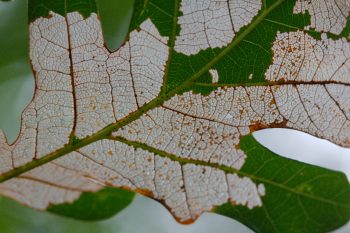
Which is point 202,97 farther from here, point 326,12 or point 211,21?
point 326,12

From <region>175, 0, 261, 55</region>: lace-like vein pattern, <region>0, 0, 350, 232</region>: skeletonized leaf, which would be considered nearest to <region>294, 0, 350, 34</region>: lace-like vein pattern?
<region>0, 0, 350, 232</region>: skeletonized leaf

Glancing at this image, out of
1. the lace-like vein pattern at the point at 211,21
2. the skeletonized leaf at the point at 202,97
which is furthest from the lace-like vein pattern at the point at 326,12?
the lace-like vein pattern at the point at 211,21

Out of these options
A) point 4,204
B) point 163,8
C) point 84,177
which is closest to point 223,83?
point 163,8

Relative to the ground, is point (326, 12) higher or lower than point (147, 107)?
higher

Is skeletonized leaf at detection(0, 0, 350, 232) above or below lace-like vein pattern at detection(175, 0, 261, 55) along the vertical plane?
below

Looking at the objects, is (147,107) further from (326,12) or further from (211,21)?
(326,12)

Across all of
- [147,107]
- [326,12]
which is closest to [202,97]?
[147,107]

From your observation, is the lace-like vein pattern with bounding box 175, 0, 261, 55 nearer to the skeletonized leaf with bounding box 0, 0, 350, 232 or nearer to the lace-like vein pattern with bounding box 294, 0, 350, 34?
the skeletonized leaf with bounding box 0, 0, 350, 232

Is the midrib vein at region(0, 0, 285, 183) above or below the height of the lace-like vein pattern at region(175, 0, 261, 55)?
below

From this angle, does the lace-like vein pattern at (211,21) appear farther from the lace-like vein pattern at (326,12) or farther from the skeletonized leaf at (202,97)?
the lace-like vein pattern at (326,12)
